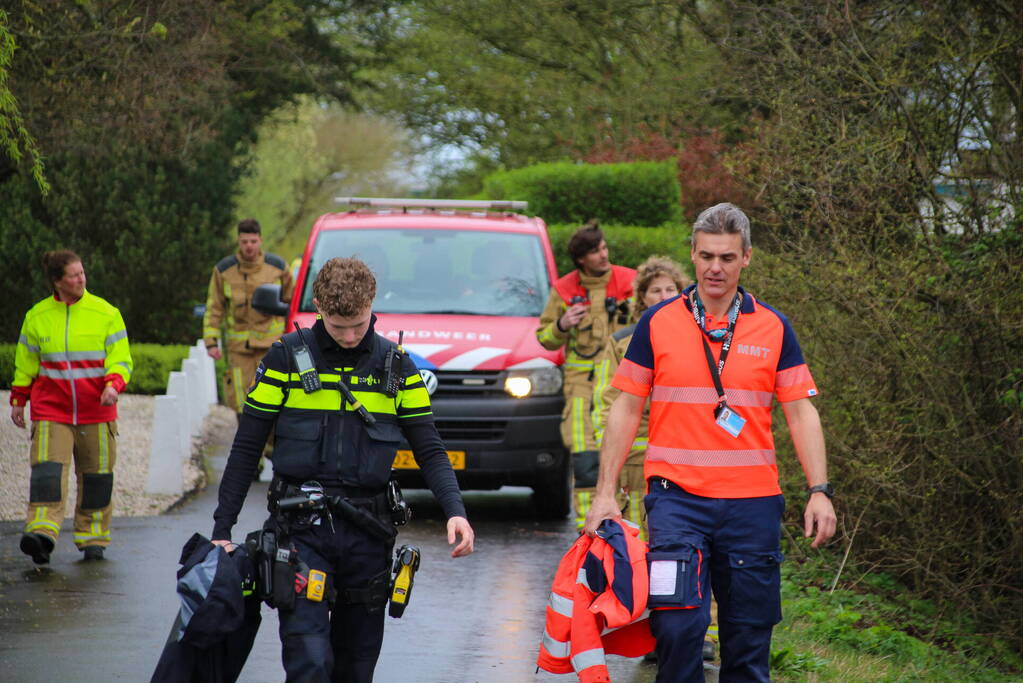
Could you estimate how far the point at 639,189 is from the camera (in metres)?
17.5

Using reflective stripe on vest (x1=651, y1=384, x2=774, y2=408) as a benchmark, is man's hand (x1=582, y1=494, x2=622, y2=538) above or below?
below

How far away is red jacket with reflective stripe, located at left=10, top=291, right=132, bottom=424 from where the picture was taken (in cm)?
916

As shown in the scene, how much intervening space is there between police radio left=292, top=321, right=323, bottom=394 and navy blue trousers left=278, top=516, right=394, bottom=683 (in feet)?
1.51

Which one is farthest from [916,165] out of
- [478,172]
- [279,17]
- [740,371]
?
[478,172]

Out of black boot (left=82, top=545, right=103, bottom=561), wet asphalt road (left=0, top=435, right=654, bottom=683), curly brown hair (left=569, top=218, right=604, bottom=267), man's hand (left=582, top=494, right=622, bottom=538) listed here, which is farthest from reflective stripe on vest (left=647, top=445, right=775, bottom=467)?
black boot (left=82, top=545, right=103, bottom=561)

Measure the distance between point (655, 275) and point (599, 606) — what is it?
2.62 metres

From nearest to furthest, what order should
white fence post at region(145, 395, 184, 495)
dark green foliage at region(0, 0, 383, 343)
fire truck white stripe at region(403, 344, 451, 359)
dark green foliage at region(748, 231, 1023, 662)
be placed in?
dark green foliage at region(748, 231, 1023, 662) < fire truck white stripe at region(403, 344, 451, 359) < white fence post at region(145, 395, 184, 495) < dark green foliage at region(0, 0, 383, 343)

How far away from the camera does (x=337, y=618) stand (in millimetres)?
5223

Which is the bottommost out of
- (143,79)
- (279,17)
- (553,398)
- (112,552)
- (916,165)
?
(112,552)

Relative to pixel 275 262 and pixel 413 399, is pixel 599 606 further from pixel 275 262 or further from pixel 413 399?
pixel 275 262

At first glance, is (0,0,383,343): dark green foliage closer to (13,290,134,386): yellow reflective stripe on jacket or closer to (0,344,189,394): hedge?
(0,344,189,394): hedge

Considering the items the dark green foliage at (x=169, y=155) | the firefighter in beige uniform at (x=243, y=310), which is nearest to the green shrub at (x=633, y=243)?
the firefighter in beige uniform at (x=243, y=310)

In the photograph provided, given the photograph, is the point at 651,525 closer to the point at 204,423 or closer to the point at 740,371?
the point at 740,371

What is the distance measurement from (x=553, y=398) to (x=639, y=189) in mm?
7211
